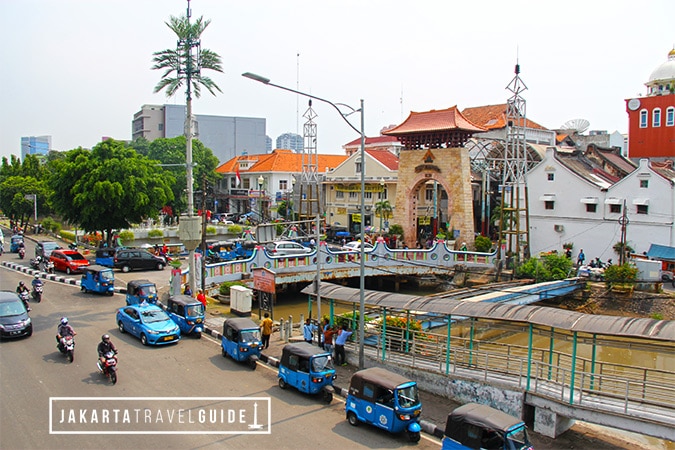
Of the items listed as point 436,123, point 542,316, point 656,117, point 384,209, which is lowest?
point 542,316

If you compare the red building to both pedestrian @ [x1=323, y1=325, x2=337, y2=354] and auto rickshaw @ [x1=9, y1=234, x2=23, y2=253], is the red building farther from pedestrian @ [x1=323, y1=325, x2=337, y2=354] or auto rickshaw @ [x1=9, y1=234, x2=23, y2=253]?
auto rickshaw @ [x1=9, y1=234, x2=23, y2=253]

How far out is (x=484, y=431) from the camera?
1051 centimetres

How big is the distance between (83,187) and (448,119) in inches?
1032

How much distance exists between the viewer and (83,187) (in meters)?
37.2

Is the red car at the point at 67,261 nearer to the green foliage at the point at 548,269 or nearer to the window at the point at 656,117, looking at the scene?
the green foliage at the point at 548,269

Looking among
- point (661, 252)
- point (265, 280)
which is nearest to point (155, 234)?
point (265, 280)

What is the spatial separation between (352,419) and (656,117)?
46.6 m

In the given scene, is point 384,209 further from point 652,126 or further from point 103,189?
point 652,126

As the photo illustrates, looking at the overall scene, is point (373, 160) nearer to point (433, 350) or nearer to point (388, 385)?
point (433, 350)

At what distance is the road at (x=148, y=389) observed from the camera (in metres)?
12.0

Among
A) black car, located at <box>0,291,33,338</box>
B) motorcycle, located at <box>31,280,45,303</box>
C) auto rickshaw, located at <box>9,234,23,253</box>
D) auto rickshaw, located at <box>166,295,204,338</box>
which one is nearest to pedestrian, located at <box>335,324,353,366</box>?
auto rickshaw, located at <box>166,295,204,338</box>

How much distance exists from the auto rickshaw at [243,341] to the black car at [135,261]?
64.5 ft

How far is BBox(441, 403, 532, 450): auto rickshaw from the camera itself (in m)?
10.4

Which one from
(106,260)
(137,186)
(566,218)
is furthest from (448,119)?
(106,260)
